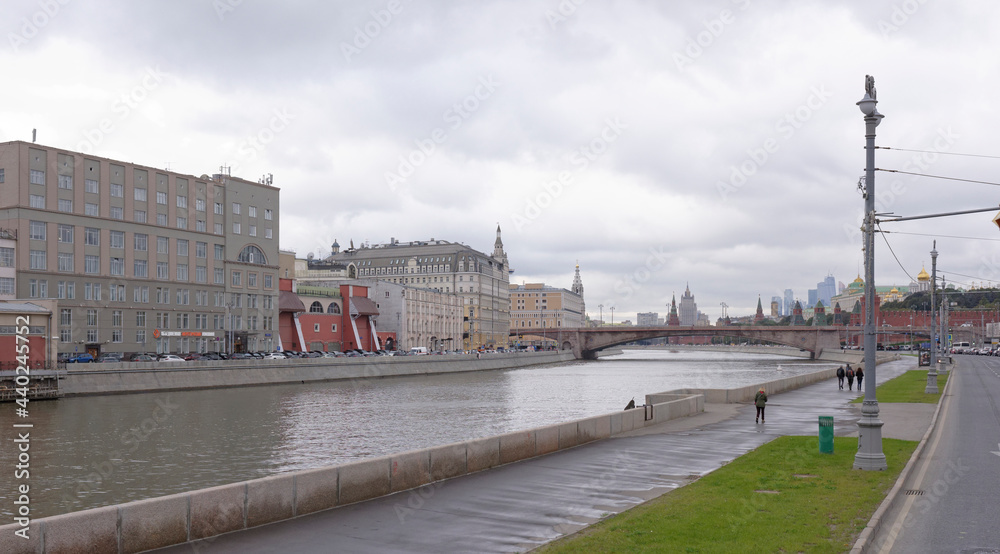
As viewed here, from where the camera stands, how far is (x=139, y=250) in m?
79.2

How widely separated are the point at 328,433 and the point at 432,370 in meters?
58.8

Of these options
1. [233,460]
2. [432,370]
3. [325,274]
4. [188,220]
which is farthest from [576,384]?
[325,274]

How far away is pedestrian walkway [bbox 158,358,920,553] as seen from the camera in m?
12.8

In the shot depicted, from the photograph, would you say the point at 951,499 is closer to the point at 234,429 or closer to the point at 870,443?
the point at 870,443

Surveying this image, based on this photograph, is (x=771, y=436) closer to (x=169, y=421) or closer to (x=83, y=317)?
(x=169, y=421)

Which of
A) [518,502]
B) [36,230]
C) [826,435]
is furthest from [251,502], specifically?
[36,230]

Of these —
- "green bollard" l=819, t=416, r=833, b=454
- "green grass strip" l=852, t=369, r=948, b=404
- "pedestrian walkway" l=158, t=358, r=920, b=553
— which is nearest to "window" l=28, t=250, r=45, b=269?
"pedestrian walkway" l=158, t=358, r=920, b=553

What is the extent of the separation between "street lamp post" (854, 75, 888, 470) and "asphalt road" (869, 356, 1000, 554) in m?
1.00

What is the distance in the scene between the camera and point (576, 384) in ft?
261

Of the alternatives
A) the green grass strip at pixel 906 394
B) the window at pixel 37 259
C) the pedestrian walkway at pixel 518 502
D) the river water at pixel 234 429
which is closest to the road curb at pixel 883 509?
the pedestrian walkway at pixel 518 502

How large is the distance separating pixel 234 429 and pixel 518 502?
91.0 feet

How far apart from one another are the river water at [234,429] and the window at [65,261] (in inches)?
789

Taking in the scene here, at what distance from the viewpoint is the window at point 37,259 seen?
69438 mm

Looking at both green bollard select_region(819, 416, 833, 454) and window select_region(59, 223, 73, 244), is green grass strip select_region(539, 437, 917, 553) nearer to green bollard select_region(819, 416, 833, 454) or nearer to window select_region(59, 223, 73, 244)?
green bollard select_region(819, 416, 833, 454)
